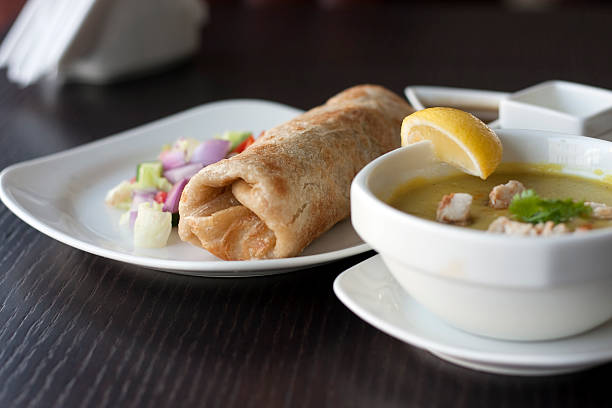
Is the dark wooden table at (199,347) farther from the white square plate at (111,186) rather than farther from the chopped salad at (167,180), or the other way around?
the chopped salad at (167,180)

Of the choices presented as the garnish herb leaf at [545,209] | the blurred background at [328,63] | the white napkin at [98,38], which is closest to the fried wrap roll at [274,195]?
the garnish herb leaf at [545,209]

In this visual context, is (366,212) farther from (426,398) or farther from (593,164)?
(593,164)

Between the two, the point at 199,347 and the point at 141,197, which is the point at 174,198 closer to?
the point at 141,197

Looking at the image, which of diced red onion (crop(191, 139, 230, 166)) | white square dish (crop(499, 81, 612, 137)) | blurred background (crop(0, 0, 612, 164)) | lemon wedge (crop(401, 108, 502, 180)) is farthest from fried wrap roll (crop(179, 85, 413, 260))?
blurred background (crop(0, 0, 612, 164))

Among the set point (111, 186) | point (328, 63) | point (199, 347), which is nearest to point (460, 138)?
point (199, 347)

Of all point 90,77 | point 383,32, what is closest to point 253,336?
point 90,77

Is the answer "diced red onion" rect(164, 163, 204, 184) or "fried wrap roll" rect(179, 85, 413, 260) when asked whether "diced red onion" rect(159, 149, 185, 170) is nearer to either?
"diced red onion" rect(164, 163, 204, 184)
